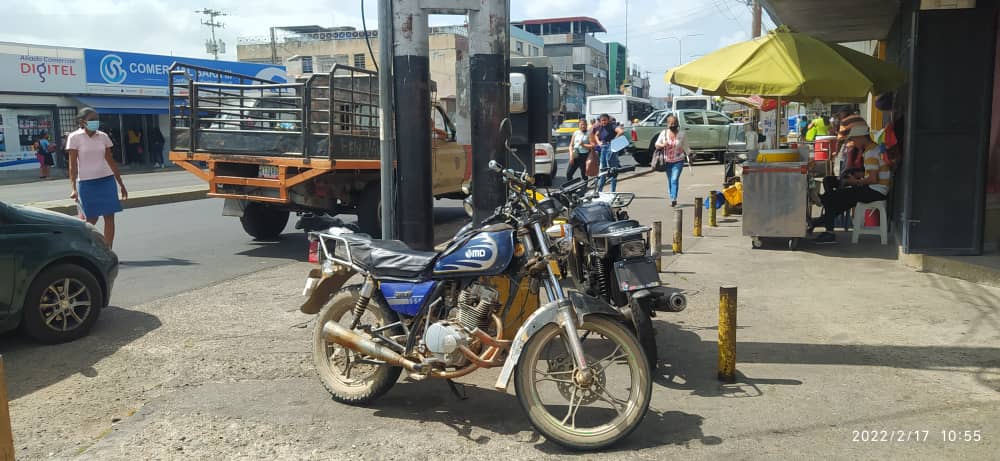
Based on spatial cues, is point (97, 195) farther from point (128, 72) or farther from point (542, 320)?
point (128, 72)

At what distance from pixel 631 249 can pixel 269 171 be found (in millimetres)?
6292

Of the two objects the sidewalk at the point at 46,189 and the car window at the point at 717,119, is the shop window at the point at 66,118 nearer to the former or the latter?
the sidewalk at the point at 46,189

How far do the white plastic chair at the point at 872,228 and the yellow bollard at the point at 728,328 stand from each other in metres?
6.03

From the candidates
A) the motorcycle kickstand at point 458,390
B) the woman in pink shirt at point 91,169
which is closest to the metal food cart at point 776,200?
the motorcycle kickstand at point 458,390

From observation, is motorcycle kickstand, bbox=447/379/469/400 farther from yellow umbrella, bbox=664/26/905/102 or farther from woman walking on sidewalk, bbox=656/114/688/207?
woman walking on sidewalk, bbox=656/114/688/207

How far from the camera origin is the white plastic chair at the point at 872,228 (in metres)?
10.2

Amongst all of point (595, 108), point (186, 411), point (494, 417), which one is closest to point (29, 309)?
point (186, 411)

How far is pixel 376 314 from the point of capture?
4.84 m

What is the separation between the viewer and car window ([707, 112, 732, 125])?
93.7ft

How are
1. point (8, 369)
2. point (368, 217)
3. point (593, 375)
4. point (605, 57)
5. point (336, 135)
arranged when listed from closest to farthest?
point (593, 375) < point (8, 369) < point (336, 135) < point (368, 217) < point (605, 57)

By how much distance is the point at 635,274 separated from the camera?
5.01 meters

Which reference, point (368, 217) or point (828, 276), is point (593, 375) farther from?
point (368, 217)

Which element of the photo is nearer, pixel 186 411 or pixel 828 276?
pixel 186 411

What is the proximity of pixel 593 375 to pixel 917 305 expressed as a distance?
4.29 metres
